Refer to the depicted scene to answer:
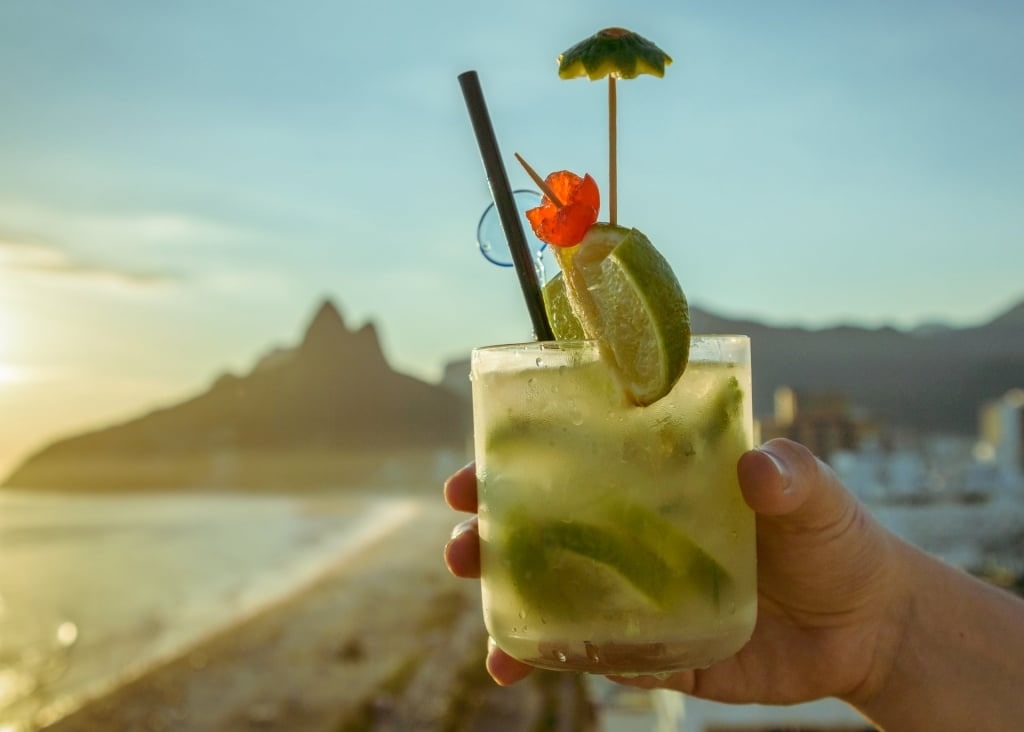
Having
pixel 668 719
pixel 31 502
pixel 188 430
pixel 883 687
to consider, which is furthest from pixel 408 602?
pixel 188 430

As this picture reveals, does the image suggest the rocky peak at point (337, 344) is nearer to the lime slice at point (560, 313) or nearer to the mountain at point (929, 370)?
the mountain at point (929, 370)

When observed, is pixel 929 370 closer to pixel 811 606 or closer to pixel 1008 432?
pixel 1008 432

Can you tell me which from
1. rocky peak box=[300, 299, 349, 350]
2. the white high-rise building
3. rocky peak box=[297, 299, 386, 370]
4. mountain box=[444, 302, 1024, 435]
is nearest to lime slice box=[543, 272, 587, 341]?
the white high-rise building

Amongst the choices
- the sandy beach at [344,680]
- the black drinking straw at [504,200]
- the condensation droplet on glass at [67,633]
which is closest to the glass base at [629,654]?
the black drinking straw at [504,200]

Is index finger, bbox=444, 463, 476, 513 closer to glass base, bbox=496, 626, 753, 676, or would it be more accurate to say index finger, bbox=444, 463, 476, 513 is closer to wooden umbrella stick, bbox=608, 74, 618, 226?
glass base, bbox=496, 626, 753, 676

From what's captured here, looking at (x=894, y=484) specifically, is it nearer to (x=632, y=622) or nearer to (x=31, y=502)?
(x=632, y=622)

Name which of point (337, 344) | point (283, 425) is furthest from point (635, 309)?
point (337, 344)
